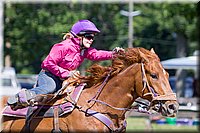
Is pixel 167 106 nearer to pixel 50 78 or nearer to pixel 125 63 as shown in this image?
pixel 125 63

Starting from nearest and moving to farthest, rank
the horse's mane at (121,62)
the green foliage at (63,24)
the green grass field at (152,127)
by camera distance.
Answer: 1. the horse's mane at (121,62)
2. the green grass field at (152,127)
3. the green foliage at (63,24)

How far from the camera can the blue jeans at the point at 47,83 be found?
7.23 meters

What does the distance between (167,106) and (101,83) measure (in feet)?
3.30

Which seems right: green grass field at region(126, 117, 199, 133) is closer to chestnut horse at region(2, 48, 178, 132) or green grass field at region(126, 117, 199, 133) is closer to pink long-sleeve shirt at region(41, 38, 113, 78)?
chestnut horse at region(2, 48, 178, 132)

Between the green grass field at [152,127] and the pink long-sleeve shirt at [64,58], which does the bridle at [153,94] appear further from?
the green grass field at [152,127]

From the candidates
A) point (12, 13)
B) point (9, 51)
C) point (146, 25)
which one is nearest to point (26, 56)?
point (9, 51)

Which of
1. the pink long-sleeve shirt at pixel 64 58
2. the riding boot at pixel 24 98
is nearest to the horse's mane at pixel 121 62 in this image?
the pink long-sleeve shirt at pixel 64 58

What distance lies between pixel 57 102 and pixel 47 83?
273 millimetres

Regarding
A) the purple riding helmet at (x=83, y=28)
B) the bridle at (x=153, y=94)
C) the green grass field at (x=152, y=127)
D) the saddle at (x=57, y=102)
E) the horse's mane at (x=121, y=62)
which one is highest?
the purple riding helmet at (x=83, y=28)

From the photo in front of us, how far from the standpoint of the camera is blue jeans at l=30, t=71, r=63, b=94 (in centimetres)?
723

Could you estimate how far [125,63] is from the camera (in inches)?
287

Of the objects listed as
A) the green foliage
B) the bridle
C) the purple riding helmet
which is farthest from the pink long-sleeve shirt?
the green foliage

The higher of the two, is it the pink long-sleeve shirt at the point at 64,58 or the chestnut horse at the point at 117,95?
the pink long-sleeve shirt at the point at 64,58

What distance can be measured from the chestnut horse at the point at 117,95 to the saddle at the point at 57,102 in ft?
0.21
